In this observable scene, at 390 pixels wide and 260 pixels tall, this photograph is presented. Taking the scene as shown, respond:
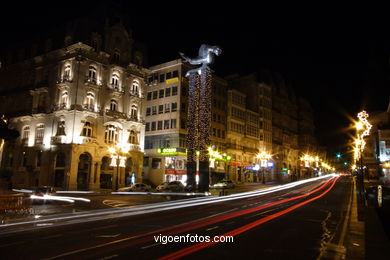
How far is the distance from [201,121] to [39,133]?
24.5m

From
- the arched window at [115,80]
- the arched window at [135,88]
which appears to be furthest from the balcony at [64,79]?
the arched window at [135,88]

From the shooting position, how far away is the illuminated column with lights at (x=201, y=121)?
133 feet

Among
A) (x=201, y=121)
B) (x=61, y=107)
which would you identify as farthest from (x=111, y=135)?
(x=201, y=121)

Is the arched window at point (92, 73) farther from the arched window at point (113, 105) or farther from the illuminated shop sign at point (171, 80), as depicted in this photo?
the illuminated shop sign at point (171, 80)

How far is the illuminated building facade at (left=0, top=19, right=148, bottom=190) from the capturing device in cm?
4347

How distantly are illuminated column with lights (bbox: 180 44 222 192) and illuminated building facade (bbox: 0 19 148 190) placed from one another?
11.4 meters

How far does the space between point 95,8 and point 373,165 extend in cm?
6784

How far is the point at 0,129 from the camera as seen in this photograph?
16656 millimetres

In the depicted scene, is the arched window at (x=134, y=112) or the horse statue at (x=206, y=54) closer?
the horse statue at (x=206, y=54)

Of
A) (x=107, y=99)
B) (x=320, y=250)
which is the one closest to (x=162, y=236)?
(x=320, y=250)

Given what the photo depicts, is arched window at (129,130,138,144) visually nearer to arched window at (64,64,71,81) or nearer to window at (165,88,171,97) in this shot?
window at (165,88,171,97)

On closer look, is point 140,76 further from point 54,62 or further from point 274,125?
point 274,125

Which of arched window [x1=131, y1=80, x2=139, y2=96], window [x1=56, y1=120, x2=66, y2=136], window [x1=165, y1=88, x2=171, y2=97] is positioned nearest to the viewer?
window [x1=56, y1=120, x2=66, y2=136]

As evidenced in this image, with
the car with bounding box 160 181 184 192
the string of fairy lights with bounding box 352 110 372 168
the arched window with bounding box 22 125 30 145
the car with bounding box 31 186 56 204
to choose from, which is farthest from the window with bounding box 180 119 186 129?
the string of fairy lights with bounding box 352 110 372 168
